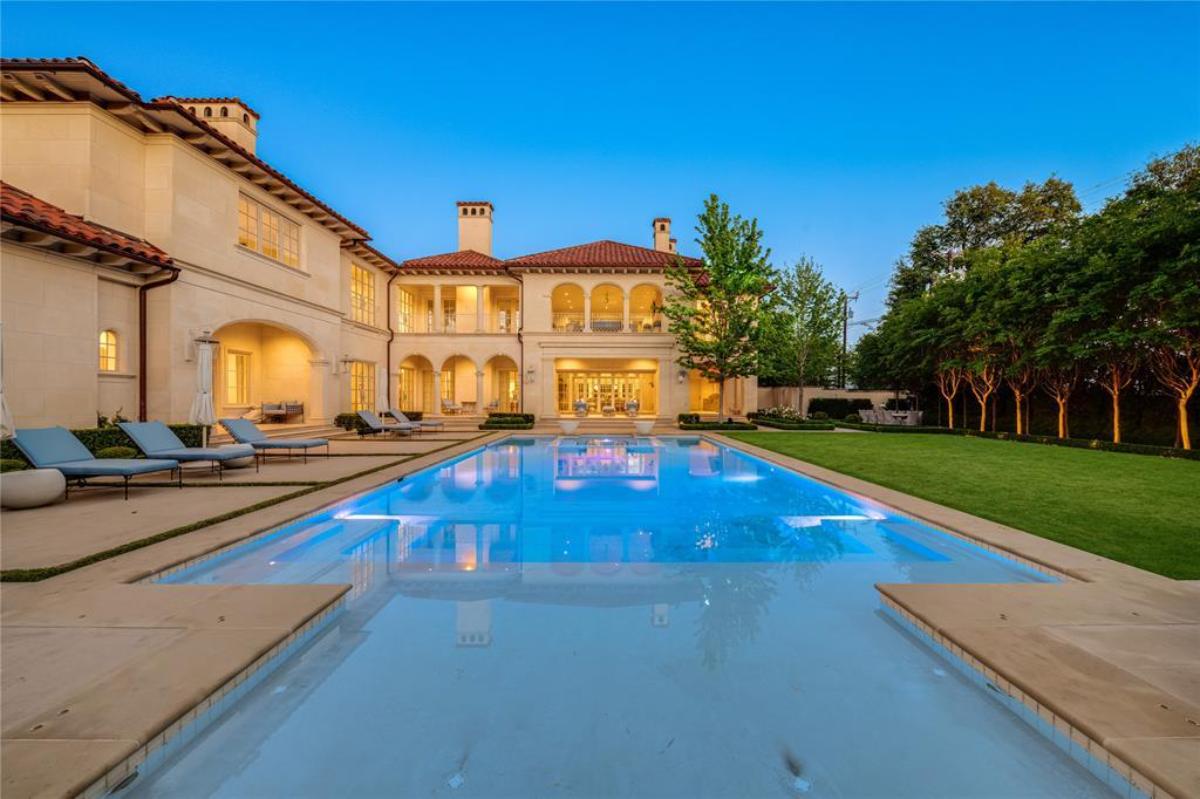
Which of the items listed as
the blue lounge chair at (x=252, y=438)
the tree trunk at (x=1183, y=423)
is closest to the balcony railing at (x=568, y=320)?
the blue lounge chair at (x=252, y=438)

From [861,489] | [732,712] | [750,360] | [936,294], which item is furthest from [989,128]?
[732,712]

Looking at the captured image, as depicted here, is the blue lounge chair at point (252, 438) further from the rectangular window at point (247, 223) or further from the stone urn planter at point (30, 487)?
the rectangular window at point (247, 223)

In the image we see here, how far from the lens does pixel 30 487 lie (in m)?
6.97

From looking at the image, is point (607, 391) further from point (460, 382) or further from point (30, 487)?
point (30, 487)

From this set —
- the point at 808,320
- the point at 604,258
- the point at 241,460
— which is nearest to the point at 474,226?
the point at 604,258

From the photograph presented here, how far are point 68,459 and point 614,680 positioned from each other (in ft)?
31.6

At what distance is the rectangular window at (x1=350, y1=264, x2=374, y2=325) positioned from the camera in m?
22.5

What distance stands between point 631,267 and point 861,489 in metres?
18.9

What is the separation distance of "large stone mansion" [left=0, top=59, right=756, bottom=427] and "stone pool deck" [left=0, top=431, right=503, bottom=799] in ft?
19.4

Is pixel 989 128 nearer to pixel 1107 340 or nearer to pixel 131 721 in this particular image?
pixel 1107 340

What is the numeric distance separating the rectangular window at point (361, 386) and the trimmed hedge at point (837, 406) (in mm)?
24697

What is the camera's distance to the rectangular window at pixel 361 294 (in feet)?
74.0

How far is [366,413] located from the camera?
59.6 feet

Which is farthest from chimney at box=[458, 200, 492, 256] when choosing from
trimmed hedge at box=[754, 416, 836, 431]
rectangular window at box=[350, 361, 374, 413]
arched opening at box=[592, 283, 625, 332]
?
trimmed hedge at box=[754, 416, 836, 431]
